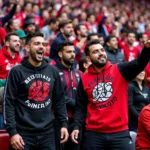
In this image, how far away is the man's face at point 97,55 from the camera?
18.4 ft

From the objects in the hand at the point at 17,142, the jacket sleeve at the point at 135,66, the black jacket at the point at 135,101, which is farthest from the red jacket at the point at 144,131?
the black jacket at the point at 135,101

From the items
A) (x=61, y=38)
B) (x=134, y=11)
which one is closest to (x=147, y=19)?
(x=134, y=11)

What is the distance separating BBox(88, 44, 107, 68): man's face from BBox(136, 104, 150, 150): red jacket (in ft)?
2.42

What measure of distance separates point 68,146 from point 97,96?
139 centimetres

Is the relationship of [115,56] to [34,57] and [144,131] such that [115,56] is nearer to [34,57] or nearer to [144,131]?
[34,57]

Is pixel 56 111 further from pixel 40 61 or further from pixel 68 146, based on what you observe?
pixel 68 146

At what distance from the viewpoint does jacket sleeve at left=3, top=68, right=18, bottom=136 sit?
16.8 feet

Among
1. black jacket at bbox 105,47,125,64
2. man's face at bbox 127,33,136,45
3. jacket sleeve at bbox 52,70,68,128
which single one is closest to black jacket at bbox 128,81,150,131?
jacket sleeve at bbox 52,70,68,128

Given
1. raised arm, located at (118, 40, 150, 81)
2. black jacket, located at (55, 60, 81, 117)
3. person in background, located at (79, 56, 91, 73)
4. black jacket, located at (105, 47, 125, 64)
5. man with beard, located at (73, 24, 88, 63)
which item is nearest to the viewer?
raised arm, located at (118, 40, 150, 81)

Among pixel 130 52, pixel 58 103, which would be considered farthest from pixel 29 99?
pixel 130 52

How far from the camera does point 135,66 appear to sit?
205 inches

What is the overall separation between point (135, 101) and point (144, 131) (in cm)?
205

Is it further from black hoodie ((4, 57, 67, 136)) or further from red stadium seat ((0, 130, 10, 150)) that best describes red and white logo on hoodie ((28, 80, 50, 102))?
red stadium seat ((0, 130, 10, 150))

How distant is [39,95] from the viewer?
5.36m
